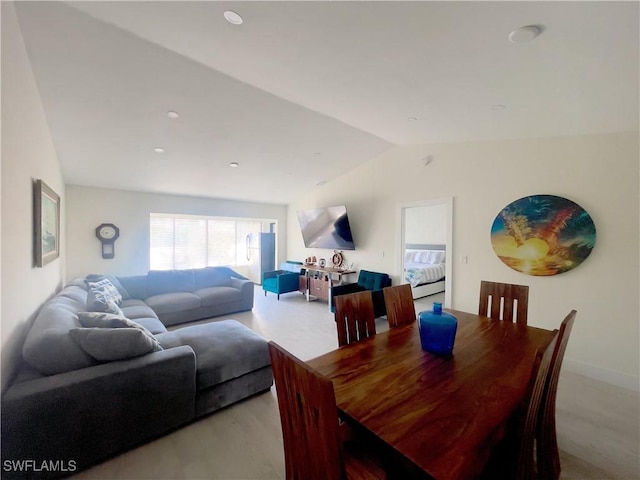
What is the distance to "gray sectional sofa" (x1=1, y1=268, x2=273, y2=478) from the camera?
1.49 meters

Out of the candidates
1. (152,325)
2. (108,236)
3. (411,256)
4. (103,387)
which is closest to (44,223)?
(152,325)

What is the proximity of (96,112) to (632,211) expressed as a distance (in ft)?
18.6

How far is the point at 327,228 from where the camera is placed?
232 inches

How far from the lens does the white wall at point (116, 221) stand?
5016 millimetres

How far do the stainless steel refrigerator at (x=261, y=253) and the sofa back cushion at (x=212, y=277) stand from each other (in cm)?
217

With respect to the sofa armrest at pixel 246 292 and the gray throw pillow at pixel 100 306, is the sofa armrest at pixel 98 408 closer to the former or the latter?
the gray throw pillow at pixel 100 306

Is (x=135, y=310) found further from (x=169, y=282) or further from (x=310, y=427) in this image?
(x=310, y=427)

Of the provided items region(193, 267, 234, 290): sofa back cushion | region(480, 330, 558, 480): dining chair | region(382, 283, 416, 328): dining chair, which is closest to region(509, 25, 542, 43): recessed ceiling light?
region(480, 330, 558, 480): dining chair

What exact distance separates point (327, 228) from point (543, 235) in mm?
3706

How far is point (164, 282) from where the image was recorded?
4.70 m

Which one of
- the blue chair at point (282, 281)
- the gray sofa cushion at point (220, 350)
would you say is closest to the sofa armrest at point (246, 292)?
the blue chair at point (282, 281)

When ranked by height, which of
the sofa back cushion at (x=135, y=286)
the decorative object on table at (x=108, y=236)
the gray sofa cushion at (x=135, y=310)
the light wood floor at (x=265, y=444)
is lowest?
the light wood floor at (x=265, y=444)

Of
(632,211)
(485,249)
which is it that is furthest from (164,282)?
(632,211)

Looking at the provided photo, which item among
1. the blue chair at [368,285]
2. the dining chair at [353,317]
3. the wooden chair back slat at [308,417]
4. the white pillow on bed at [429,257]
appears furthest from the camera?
the white pillow on bed at [429,257]
